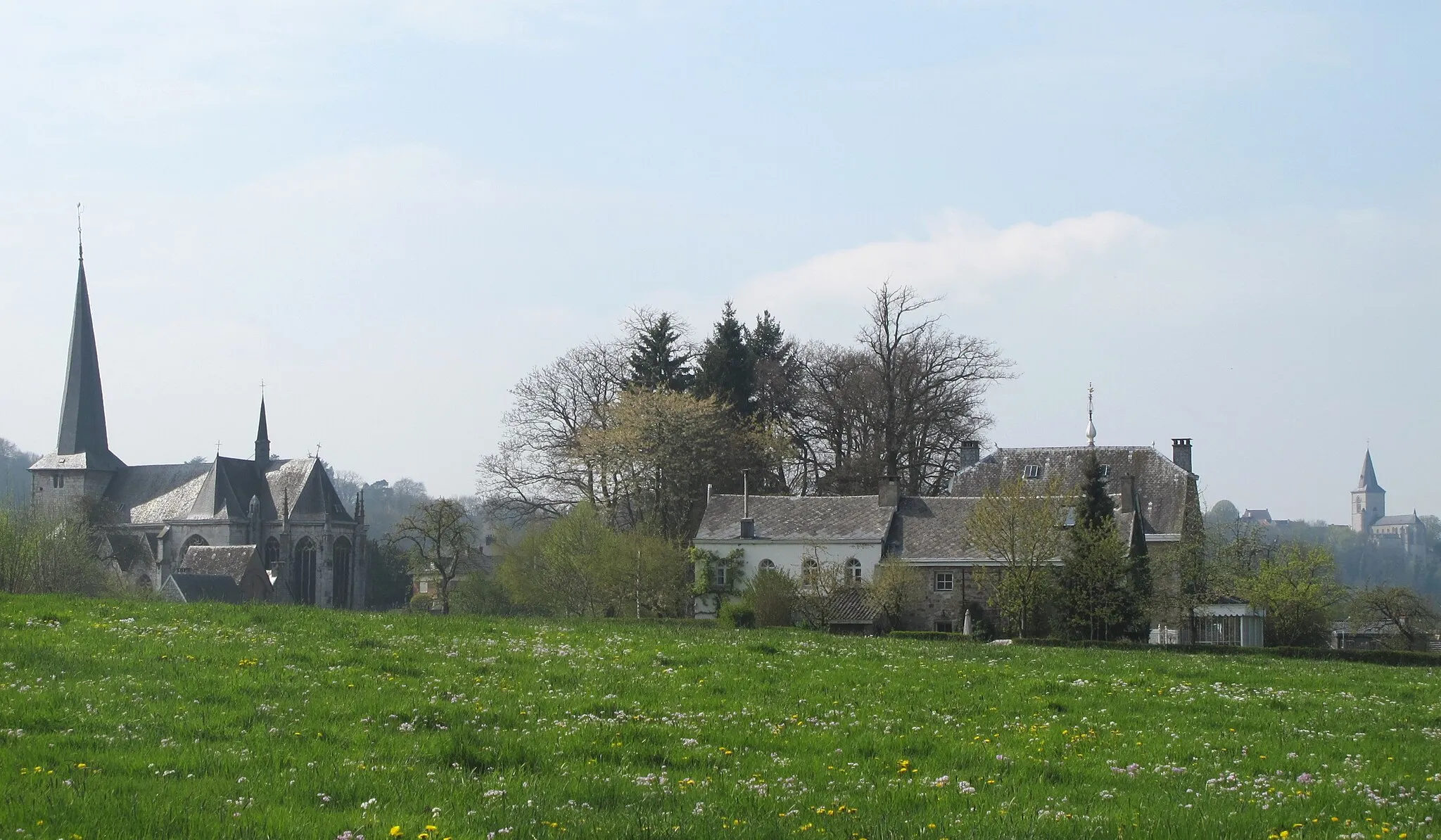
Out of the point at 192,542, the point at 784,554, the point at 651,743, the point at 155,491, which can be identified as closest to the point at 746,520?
the point at 784,554

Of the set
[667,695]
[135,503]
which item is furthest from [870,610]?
[135,503]

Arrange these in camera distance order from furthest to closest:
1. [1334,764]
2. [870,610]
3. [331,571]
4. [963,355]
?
[331,571]
[963,355]
[870,610]
[1334,764]

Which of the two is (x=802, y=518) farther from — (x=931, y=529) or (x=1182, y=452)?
(x=1182, y=452)

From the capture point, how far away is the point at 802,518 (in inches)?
2549

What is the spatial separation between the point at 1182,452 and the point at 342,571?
67.7m

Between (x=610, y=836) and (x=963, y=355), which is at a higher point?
(x=963, y=355)

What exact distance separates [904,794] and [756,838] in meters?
2.00

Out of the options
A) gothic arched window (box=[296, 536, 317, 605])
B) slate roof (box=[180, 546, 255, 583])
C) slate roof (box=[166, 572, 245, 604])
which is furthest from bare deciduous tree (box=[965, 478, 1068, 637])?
gothic arched window (box=[296, 536, 317, 605])

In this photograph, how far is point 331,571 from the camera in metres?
108

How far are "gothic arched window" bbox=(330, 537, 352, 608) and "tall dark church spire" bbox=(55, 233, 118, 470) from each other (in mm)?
19987

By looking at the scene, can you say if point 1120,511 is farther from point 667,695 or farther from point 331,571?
point 331,571

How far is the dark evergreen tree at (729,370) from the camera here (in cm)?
7756

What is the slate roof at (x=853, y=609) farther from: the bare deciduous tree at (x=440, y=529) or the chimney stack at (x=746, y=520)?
the bare deciduous tree at (x=440, y=529)

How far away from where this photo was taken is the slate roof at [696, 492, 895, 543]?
2484 inches
